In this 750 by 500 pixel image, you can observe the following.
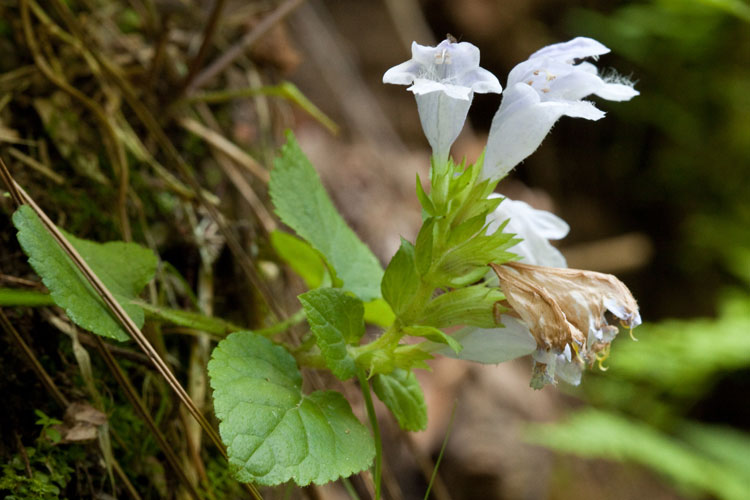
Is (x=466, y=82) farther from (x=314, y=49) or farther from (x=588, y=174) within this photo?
(x=588, y=174)

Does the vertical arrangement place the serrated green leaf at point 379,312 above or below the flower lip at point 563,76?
below

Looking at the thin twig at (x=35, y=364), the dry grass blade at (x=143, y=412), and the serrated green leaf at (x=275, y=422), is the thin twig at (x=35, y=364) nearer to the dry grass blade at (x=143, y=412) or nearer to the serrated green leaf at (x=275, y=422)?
the dry grass blade at (x=143, y=412)

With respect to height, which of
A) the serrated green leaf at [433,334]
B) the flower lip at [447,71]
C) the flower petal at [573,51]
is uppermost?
the flower lip at [447,71]

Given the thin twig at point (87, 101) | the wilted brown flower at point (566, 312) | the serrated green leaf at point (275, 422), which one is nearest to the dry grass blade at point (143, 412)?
the serrated green leaf at point (275, 422)

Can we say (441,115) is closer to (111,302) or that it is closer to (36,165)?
(111,302)

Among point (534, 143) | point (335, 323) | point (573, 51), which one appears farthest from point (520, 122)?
point (335, 323)

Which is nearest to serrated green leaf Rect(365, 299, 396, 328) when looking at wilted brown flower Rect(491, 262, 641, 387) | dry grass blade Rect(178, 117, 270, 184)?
wilted brown flower Rect(491, 262, 641, 387)
